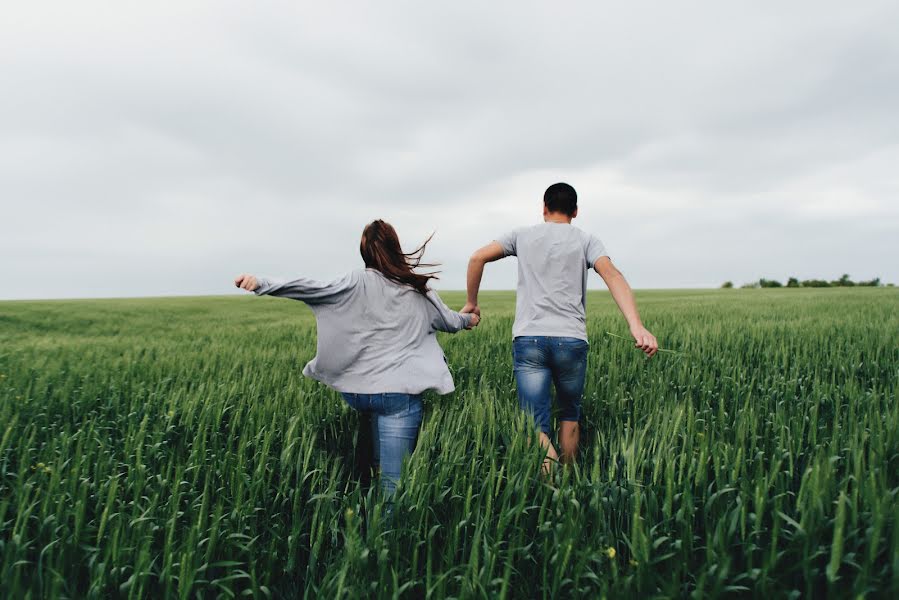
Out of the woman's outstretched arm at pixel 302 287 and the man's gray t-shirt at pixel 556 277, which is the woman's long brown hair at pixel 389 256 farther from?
the man's gray t-shirt at pixel 556 277

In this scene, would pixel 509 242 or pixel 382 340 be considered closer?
pixel 382 340

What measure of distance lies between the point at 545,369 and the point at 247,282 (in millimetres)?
2035

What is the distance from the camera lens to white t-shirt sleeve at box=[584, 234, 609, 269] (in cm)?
355

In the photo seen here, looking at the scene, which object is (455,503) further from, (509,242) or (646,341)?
(509,242)

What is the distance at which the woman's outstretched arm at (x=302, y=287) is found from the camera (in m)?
2.86

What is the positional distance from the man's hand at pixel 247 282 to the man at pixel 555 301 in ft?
5.83

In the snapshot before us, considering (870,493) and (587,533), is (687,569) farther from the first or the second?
(870,493)

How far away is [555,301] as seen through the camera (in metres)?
3.50

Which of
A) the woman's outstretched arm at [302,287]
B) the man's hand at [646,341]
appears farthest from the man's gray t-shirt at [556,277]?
the woman's outstretched arm at [302,287]

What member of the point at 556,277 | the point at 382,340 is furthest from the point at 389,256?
the point at 556,277

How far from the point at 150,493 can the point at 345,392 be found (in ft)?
4.84

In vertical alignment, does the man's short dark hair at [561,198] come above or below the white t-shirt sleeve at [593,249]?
above

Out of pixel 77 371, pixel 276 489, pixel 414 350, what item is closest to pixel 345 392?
pixel 414 350

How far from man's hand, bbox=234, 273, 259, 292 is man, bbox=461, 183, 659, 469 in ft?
5.83
